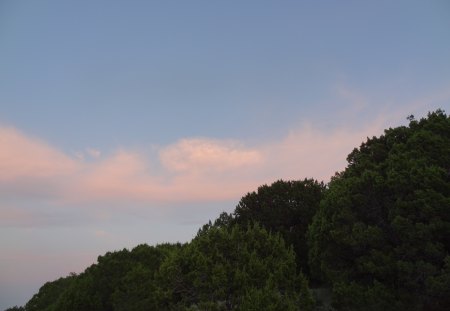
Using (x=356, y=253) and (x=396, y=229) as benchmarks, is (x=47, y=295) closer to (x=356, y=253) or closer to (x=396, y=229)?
(x=356, y=253)

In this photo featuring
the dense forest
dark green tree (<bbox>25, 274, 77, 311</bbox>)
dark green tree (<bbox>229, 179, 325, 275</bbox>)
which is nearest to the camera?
the dense forest

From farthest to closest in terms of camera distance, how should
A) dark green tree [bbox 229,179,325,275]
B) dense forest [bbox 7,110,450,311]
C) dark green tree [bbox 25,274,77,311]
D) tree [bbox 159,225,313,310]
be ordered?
dark green tree [bbox 25,274,77,311]
dark green tree [bbox 229,179,325,275]
dense forest [bbox 7,110,450,311]
tree [bbox 159,225,313,310]

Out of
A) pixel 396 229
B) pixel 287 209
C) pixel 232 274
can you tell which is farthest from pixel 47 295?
pixel 396 229

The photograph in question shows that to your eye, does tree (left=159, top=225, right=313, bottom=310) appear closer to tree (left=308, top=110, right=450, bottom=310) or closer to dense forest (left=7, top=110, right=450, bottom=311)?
dense forest (left=7, top=110, right=450, bottom=311)

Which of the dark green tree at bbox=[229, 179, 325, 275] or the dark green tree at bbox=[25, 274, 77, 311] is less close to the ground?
the dark green tree at bbox=[229, 179, 325, 275]

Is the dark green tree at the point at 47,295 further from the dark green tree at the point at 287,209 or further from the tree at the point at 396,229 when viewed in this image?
the tree at the point at 396,229

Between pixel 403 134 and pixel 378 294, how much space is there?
41.7 feet

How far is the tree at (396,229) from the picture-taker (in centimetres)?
2575

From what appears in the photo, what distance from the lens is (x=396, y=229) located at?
87.9 feet

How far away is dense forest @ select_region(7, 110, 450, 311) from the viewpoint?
25.1 m

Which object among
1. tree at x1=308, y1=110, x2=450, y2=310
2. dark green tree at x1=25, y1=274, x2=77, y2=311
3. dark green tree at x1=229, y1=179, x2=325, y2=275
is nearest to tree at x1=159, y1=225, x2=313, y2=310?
tree at x1=308, y1=110, x2=450, y2=310

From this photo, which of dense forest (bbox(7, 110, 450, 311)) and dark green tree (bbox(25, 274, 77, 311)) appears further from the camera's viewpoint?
dark green tree (bbox(25, 274, 77, 311))

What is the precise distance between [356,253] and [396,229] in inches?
142

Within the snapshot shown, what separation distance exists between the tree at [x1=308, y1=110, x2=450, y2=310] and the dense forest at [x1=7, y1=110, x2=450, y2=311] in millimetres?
63
